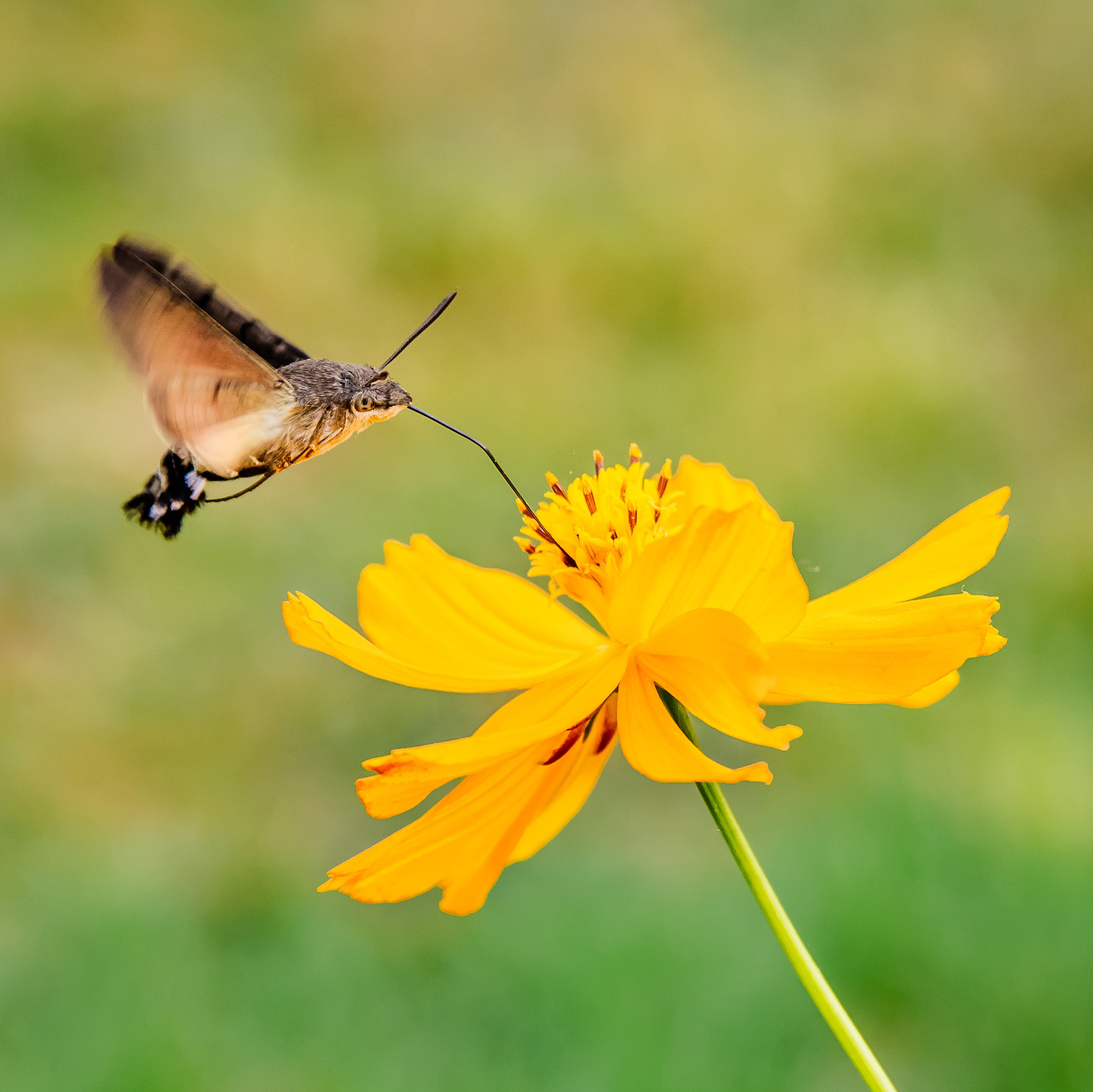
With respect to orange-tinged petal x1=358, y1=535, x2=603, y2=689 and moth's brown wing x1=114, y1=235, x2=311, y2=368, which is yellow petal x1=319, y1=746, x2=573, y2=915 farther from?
moth's brown wing x1=114, y1=235, x2=311, y2=368

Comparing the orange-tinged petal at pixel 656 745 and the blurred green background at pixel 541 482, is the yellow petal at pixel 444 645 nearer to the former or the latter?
the orange-tinged petal at pixel 656 745

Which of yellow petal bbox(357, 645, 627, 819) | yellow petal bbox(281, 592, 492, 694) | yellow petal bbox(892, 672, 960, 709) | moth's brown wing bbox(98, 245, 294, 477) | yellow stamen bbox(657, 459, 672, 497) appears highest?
yellow stamen bbox(657, 459, 672, 497)

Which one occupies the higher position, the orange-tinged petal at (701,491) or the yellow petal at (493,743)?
the orange-tinged petal at (701,491)

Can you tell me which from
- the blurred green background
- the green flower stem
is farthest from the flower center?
the blurred green background

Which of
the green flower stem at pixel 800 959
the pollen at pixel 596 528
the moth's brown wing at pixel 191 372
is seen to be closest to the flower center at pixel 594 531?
the pollen at pixel 596 528

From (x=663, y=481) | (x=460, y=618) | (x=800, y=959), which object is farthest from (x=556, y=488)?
(x=800, y=959)

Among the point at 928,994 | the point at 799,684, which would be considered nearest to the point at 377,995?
the point at 928,994
